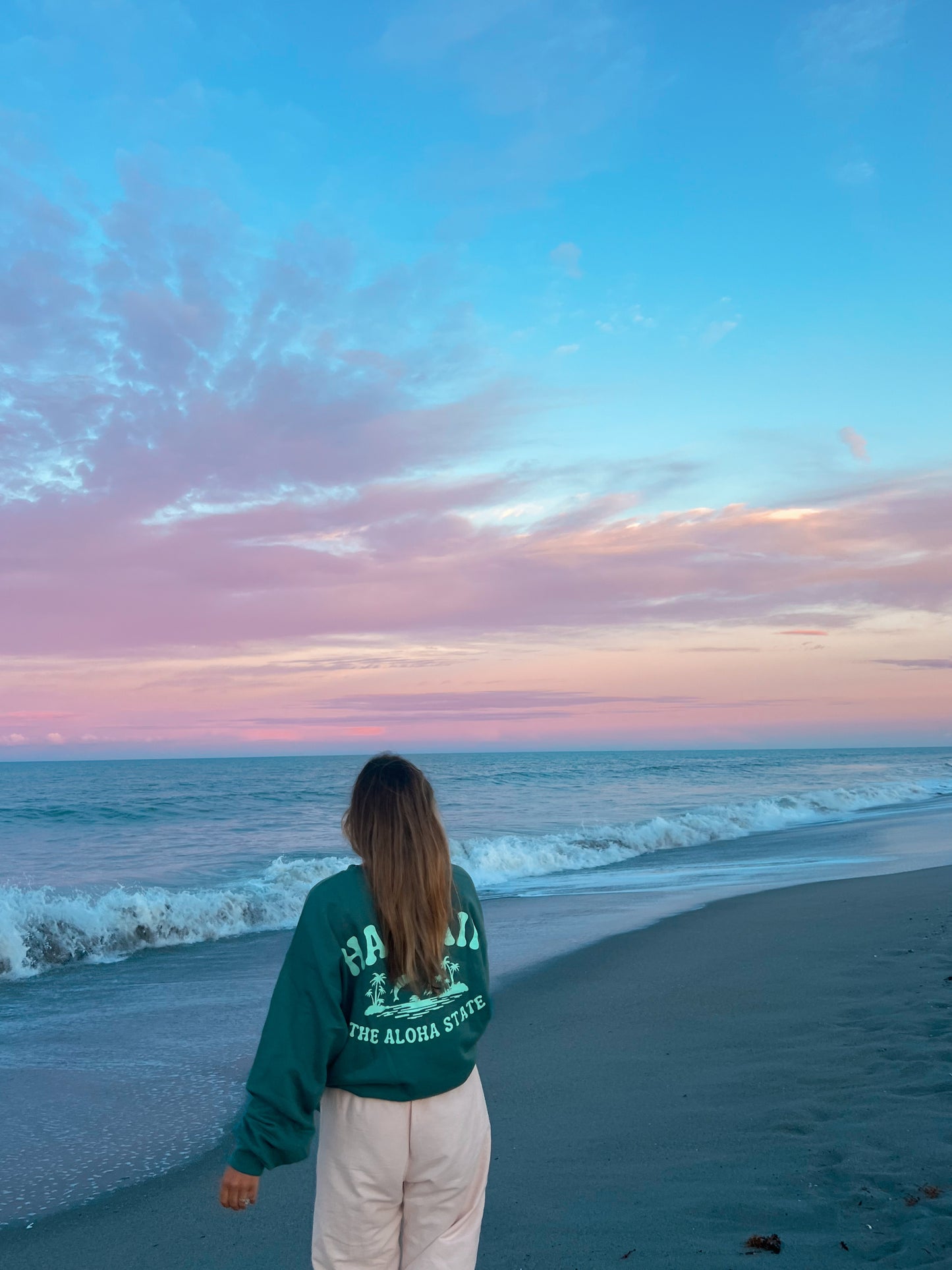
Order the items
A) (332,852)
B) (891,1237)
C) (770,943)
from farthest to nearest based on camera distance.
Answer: (332,852) → (770,943) → (891,1237)

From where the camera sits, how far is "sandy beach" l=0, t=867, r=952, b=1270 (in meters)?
3.60

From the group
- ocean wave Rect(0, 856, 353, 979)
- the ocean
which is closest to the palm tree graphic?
the ocean

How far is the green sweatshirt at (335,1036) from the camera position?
2195 mm

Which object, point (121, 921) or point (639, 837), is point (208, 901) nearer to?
point (121, 921)

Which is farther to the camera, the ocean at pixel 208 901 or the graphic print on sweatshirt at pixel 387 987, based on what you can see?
the ocean at pixel 208 901

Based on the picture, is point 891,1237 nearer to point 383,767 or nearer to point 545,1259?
point 545,1259

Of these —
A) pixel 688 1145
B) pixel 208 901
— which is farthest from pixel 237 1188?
pixel 208 901

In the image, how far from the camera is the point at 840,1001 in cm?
660

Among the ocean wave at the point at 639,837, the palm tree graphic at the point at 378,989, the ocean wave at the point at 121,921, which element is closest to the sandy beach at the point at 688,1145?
the palm tree graphic at the point at 378,989

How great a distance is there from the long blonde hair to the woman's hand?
22.6 inches

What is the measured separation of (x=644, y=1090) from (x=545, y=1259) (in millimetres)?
1892

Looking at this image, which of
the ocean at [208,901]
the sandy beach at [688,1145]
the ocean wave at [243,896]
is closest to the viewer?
the sandy beach at [688,1145]

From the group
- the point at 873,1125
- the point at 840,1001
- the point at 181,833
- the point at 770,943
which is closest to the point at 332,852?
the point at 181,833

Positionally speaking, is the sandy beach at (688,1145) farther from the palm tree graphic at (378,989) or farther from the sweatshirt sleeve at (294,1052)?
the palm tree graphic at (378,989)
